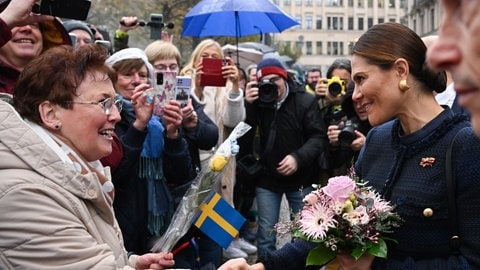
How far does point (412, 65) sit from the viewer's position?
2467 millimetres

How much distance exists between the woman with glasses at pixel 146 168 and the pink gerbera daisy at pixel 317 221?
161 cm

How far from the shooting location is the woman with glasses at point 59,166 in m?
1.99

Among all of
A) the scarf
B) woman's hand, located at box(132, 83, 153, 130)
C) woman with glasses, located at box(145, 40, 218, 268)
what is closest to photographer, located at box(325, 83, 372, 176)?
woman with glasses, located at box(145, 40, 218, 268)

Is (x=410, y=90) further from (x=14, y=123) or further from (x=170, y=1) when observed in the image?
(x=170, y=1)

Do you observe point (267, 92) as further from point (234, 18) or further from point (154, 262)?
point (154, 262)

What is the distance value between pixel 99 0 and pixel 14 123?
18.4 m

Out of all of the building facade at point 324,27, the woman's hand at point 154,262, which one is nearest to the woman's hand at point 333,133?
the woman's hand at point 154,262

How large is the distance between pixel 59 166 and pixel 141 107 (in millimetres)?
1607

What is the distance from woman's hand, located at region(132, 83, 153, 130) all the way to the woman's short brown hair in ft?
3.85

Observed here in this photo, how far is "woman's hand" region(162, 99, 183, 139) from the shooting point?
→ 3.90 meters

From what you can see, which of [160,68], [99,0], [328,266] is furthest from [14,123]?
[99,0]

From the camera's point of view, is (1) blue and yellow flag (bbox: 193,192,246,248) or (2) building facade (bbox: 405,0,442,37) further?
(2) building facade (bbox: 405,0,442,37)

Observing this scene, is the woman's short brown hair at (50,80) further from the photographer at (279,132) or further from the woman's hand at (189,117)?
the photographer at (279,132)

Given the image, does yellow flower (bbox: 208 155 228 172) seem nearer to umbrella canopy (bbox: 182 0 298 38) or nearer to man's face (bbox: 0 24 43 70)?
man's face (bbox: 0 24 43 70)
